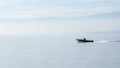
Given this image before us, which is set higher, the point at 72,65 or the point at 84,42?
the point at 84,42

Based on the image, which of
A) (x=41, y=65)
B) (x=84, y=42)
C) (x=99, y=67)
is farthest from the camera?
(x=84, y=42)

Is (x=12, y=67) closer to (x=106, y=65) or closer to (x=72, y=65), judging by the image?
Result: (x=72, y=65)

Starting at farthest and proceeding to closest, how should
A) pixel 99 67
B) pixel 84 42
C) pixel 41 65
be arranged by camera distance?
1. pixel 84 42
2. pixel 41 65
3. pixel 99 67

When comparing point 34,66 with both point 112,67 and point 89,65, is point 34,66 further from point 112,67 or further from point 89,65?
point 112,67

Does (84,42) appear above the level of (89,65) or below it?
above

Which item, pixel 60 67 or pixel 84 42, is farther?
pixel 84 42

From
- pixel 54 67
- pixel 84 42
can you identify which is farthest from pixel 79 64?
pixel 84 42

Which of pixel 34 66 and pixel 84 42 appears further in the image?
pixel 84 42

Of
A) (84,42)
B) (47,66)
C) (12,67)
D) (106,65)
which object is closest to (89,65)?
(106,65)
